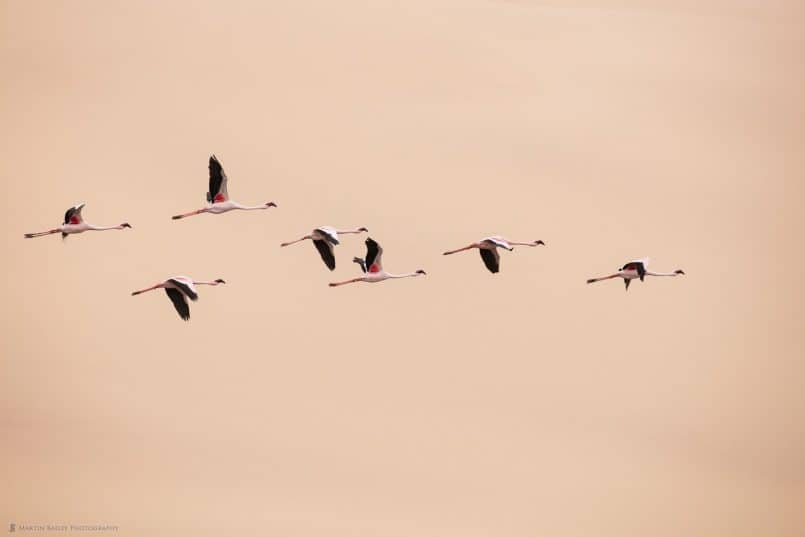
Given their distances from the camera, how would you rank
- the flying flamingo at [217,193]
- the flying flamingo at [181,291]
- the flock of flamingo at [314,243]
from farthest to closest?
the flying flamingo at [217,193] → the flock of flamingo at [314,243] → the flying flamingo at [181,291]

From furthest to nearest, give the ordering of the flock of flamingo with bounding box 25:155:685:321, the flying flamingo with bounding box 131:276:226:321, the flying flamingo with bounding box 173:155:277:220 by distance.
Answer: the flying flamingo with bounding box 173:155:277:220 → the flock of flamingo with bounding box 25:155:685:321 → the flying flamingo with bounding box 131:276:226:321

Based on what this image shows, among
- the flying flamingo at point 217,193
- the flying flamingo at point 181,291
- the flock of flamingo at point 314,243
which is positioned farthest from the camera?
the flying flamingo at point 217,193

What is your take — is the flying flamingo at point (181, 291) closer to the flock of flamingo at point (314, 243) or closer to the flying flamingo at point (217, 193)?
the flock of flamingo at point (314, 243)

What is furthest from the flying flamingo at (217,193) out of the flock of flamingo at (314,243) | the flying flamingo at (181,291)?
the flying flamingo at (181,291)

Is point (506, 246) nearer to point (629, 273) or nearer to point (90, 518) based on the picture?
point (629, 273)

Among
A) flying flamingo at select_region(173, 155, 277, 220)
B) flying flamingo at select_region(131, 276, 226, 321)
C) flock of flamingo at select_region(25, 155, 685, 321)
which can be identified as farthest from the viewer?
flying flamingo at select_region(173, 155, 277, 220)

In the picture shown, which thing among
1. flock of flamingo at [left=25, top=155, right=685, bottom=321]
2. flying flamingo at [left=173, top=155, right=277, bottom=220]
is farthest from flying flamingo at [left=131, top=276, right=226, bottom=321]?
flying flamingo at [left=173, top=155, right=277, bottom=220]

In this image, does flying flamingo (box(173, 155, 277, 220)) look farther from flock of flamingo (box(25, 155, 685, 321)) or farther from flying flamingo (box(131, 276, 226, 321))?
flying flamingo (box(131, 276, 226, 321))

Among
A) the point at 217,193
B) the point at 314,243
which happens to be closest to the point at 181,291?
the point at 217,193

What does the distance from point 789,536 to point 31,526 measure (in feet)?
85.1

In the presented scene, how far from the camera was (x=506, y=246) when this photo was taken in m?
42.2

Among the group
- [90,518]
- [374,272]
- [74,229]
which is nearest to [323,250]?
[374,272]

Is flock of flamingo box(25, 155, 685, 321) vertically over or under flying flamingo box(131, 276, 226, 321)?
over

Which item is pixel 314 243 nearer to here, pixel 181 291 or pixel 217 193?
pixel 217 193
